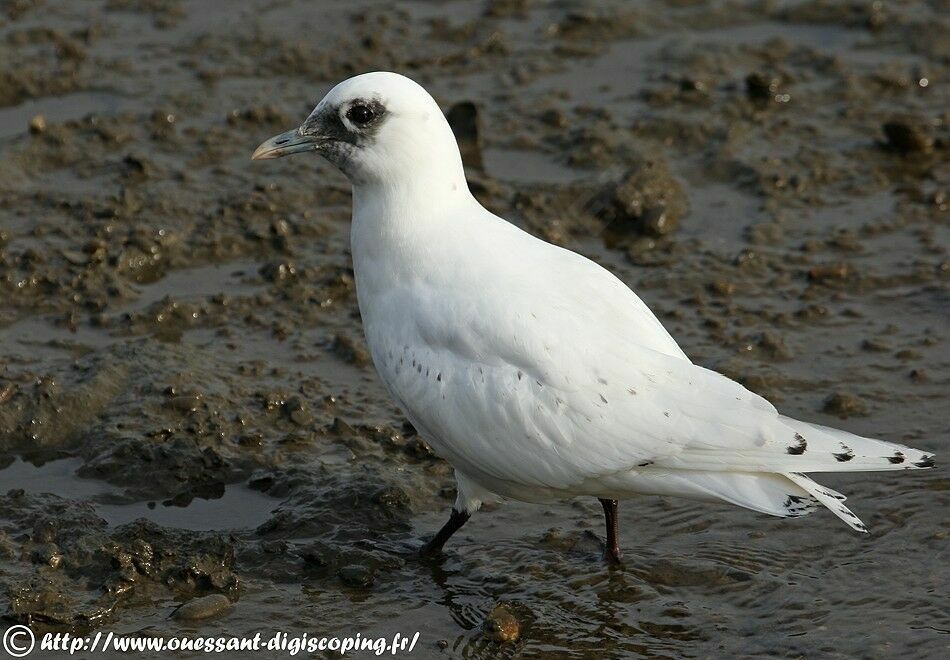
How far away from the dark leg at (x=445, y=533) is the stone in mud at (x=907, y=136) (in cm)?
467

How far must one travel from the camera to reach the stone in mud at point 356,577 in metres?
6.34

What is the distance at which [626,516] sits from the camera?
6.88 m

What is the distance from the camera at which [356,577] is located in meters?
6.33

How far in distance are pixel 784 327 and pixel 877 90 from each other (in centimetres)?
299

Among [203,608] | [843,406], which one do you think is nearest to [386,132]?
[203,608]

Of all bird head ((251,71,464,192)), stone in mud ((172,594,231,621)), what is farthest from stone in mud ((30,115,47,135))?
stone in mud ((172,594,231,621))

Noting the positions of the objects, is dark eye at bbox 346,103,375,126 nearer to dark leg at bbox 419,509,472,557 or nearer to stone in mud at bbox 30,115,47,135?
dark leg at bbox 419,509,472,557

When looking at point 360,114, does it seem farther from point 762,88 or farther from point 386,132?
point 762,88

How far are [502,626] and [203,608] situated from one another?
120cm

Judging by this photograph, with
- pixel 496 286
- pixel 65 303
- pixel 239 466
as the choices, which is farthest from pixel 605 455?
pixel 65 303

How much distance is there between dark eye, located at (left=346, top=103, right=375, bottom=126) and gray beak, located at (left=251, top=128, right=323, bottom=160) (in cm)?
20

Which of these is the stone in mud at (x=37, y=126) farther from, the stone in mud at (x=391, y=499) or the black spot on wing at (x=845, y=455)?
the black spot on wing at (x=845, y=455)

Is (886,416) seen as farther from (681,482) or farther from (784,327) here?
(681,482)

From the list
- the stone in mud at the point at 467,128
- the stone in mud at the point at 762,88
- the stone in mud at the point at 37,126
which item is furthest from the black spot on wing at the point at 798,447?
the stone in mud at the point at 37,126
